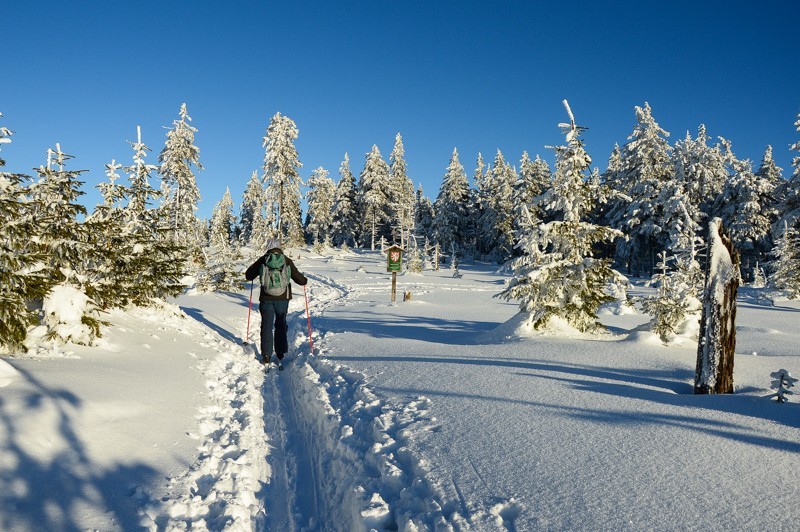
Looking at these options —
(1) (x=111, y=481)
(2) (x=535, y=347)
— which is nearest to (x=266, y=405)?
(1) (x=111, y=481)

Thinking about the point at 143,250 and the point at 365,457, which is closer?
the point at 365,457

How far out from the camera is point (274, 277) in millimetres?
9008

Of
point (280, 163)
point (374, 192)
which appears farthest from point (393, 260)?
point (374, 192)

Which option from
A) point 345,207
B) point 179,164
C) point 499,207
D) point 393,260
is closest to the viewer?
point 393,260

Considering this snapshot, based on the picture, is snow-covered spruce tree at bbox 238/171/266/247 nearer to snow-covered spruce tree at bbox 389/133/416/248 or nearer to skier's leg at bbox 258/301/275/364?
snow-covered spruce tree at bbox 389/133/416/248

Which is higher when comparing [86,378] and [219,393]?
[86,378]

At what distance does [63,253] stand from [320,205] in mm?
59253

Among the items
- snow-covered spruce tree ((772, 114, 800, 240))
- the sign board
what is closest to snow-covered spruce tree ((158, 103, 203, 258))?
the sign board

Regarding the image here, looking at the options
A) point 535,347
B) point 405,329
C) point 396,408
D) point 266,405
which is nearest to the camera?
point 396,408

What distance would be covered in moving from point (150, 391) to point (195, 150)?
3436 cm

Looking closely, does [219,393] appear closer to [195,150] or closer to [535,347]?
[535,347]

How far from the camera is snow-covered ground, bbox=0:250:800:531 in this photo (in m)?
2.99

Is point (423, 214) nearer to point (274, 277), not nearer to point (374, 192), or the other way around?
point (374, 192)

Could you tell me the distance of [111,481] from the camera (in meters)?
3.47
